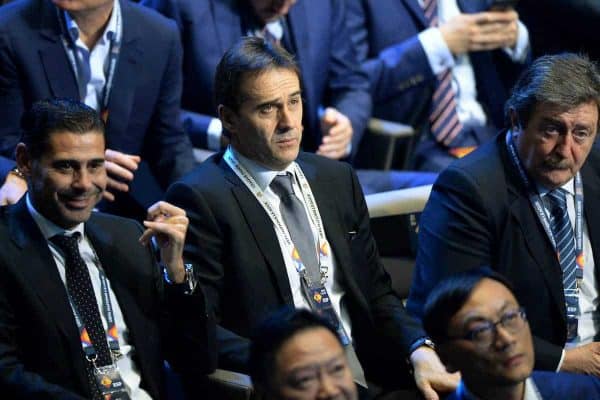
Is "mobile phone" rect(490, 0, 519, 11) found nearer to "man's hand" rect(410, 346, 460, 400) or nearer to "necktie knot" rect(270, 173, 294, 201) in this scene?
"necktie knot" rect(270, 173, 294, 201)

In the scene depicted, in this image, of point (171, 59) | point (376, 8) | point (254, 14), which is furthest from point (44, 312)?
point (376, 8)

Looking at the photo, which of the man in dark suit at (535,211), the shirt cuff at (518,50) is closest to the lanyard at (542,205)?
the man in dark suit at (535,211)

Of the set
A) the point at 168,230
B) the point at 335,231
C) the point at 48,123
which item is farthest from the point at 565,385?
the point at 48,123

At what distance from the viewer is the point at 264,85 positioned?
2.90 m

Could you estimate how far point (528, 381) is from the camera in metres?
2.42

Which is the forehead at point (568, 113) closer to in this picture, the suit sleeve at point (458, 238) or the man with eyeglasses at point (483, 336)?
the suit sleeve at point (458, 238)

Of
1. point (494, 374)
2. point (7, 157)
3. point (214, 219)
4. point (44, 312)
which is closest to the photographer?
point (494, 374)

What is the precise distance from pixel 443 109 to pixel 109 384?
81.1 inches

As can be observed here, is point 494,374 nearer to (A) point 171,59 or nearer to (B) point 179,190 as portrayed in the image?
(B) point 179,190

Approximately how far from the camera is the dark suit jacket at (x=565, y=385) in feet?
8.41

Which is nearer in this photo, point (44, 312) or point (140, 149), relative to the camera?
point (44, 312)

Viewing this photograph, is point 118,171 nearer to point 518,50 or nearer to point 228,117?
point 228,117

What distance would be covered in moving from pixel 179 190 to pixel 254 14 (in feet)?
3.83

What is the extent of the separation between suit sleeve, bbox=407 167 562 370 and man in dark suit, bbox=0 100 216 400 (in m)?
0.62
